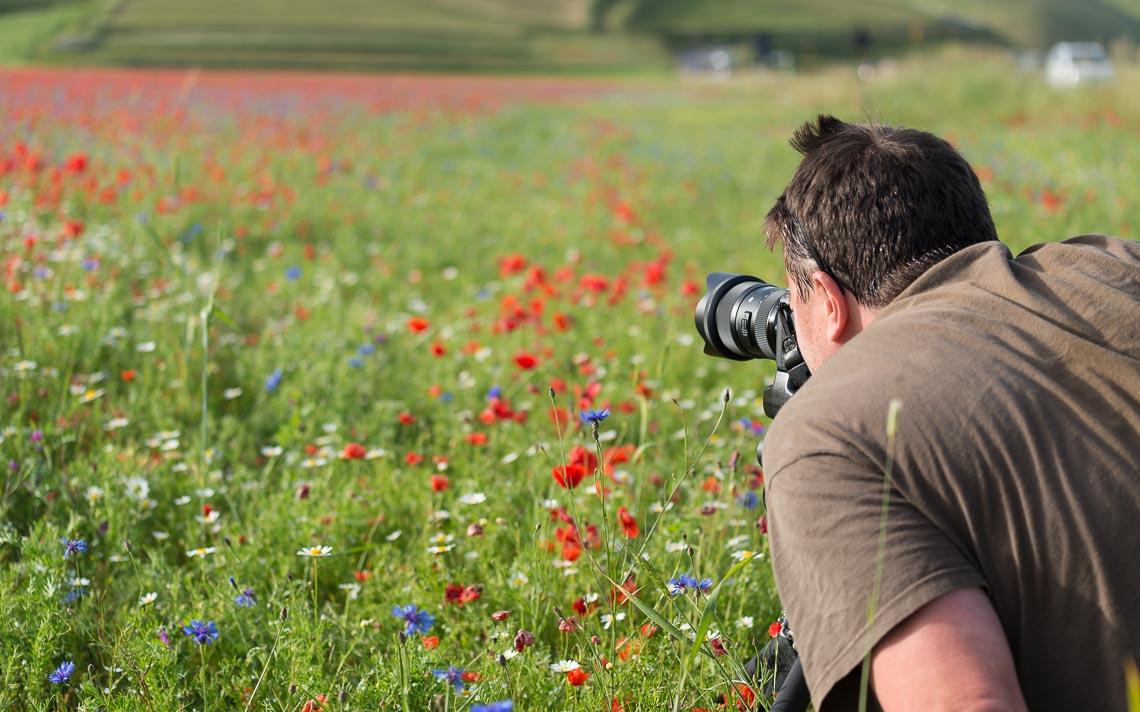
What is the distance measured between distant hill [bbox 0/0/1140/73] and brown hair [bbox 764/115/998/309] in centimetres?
3257

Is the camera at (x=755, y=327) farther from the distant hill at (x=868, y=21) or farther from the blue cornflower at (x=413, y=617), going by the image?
the distant hill at (x=868, y=21)

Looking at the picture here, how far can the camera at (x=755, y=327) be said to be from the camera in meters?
1.77

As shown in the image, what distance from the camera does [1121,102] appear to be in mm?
11469

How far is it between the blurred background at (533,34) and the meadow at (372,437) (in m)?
10.5

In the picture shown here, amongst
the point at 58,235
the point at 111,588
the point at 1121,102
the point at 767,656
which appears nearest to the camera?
the point at 767,656

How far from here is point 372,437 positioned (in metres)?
3.10

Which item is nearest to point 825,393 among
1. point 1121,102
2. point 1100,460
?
point 1100,460

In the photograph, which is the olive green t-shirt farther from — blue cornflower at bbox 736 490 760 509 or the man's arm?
blue cornflower at bbox 736 490 760 509

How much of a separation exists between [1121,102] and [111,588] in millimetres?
11759

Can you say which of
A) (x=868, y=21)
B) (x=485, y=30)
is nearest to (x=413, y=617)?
(x=485, y=30)

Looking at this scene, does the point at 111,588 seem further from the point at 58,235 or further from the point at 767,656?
the point at 58,235

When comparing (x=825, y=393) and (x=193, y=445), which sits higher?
(x=825, y=393)

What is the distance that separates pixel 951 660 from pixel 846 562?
0.14 meters

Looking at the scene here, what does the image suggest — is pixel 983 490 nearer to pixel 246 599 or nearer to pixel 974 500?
pixel 974 500
